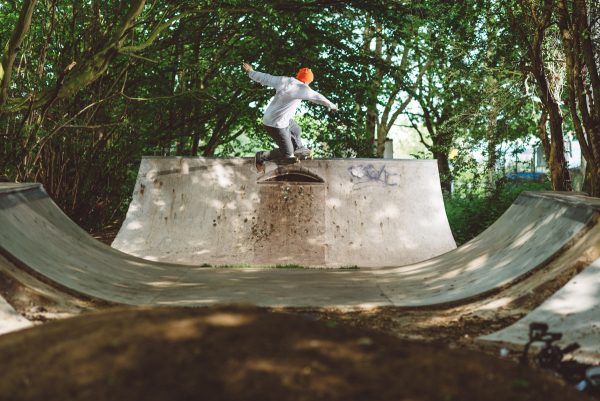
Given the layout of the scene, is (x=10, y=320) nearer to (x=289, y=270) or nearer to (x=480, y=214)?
(x=289, y=270)

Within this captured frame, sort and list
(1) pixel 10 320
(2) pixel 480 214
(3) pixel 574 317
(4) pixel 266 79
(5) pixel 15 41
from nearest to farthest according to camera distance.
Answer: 1. (3) pixel 574 317
2. (1) pixel 10 320
3. (5) pixel 15 41
4. (4) pixel 266 79
5. (2) pixel 480 214

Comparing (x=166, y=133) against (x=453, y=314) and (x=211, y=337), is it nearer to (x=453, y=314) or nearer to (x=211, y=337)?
(x=453, y=314)

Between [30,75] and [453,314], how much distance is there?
992 centimetres

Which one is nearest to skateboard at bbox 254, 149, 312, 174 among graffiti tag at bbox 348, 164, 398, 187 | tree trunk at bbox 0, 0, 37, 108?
graffiti tag at bbox 348, 164, 398, 187

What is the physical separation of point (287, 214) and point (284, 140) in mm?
1463

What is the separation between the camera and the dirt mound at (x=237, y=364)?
9.77ft

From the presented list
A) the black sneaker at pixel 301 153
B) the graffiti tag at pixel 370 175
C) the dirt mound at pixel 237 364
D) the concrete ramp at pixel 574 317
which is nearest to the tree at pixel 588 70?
the graffiti tag at pixel 370 175

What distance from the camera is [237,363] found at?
10.3ft

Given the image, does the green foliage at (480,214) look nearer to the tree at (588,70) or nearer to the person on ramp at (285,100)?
the tree at (588,70)

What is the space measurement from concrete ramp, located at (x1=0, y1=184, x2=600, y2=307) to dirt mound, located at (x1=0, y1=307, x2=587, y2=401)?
291 centimetres

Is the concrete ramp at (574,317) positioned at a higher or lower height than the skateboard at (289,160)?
lower

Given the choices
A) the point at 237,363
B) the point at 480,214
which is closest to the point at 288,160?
the point at 480,214

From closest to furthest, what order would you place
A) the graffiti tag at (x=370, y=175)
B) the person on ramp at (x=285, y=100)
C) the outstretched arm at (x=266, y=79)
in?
the outstretched arm at (x=266, y=79) → the person on ramp at (x=285, y=100) → the graffiti tag at (x=370, y=175)

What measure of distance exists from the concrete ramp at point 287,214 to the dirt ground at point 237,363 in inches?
282
